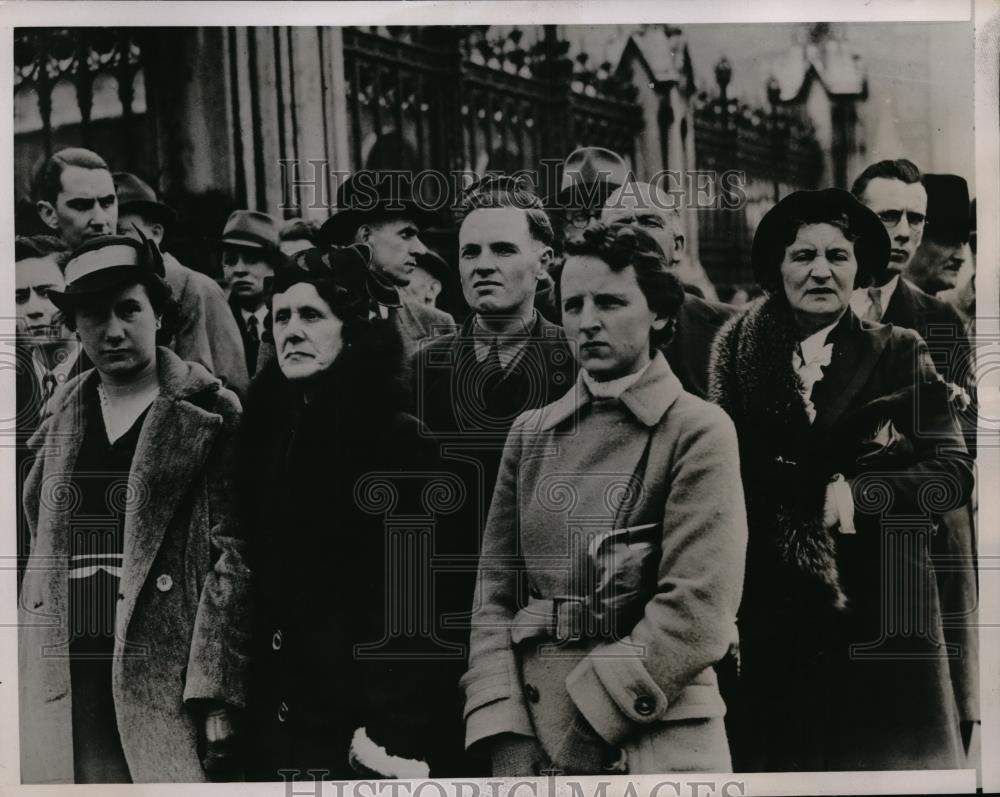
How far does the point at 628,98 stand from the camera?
3828 mm

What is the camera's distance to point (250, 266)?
12.5 feet

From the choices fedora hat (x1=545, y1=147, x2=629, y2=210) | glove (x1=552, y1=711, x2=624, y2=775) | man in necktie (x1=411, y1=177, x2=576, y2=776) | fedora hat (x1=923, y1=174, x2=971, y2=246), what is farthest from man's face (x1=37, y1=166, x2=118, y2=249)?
fedora hat (x1=923, y1=174, x2=971, y2=246)

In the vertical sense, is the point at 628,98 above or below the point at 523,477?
above

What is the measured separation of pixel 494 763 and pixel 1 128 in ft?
10.6

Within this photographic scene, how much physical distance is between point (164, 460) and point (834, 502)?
2683mm

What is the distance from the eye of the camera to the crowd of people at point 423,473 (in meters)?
3.76

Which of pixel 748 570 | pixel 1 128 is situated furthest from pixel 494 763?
pixel 1 128

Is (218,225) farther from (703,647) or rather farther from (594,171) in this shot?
(703,647)

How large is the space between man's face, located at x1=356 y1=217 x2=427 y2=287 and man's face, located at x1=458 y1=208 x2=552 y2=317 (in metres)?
0.19

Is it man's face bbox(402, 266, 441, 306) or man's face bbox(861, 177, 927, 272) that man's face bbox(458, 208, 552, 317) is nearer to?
man's face bbox(402, 266, 441, 306)

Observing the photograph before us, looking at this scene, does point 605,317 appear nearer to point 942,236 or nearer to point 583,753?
point 942,236

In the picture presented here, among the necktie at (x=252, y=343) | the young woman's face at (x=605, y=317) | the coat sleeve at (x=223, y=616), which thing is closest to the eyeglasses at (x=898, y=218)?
the young woman's face at (x=605, y=317)

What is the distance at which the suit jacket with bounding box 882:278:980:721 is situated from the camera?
12.7ft

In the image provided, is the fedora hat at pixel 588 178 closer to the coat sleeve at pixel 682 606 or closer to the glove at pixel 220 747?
the coat sleeve at pixel 682 606
